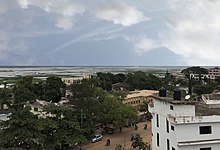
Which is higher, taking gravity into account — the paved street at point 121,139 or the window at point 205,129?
the window at point 205,129

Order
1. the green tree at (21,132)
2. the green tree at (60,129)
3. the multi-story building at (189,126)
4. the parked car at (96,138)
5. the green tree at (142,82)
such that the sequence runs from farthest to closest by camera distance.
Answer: the green tree at (142,82), the parked car at (96,138), the green tree at (60,129), the green tree at (21,132), the multi-story building at (189,126)

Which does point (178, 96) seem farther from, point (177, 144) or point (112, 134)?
point (112, 134)

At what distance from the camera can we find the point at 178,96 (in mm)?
22516

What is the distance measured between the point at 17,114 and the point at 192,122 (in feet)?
46.9

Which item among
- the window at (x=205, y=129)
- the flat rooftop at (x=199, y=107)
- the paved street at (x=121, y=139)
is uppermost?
the flat rooftop at (x=199, y=107)

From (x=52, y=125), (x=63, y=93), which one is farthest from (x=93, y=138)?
(x=63, y=93)

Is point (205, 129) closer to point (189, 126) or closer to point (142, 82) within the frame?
point (189, 126)

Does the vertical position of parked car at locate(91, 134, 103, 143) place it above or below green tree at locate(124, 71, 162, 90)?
below

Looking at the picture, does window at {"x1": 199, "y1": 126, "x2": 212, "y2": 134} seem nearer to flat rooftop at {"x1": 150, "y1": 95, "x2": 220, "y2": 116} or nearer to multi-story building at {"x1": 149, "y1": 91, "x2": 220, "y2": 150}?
multi-story building at {"x1": 149, "y1": 91, "x2": 220, "y2": 150}

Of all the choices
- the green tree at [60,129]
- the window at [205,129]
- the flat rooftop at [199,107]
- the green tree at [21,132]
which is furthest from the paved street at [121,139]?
the window at [205,129]

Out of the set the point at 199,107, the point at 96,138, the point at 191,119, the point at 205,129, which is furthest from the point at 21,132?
the point at 205,129

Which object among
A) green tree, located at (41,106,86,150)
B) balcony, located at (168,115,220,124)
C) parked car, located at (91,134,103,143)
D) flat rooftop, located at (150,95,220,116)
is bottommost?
parked car, located at (91,134,103,143)

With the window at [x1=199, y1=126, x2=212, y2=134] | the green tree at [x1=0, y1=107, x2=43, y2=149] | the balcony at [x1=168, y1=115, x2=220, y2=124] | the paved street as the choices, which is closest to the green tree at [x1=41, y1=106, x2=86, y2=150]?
the green tree at [x1=0, y1=107, x2=43, y2=149]

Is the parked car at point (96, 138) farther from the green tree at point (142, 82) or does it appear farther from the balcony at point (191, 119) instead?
the green tree at point (142, 82)
